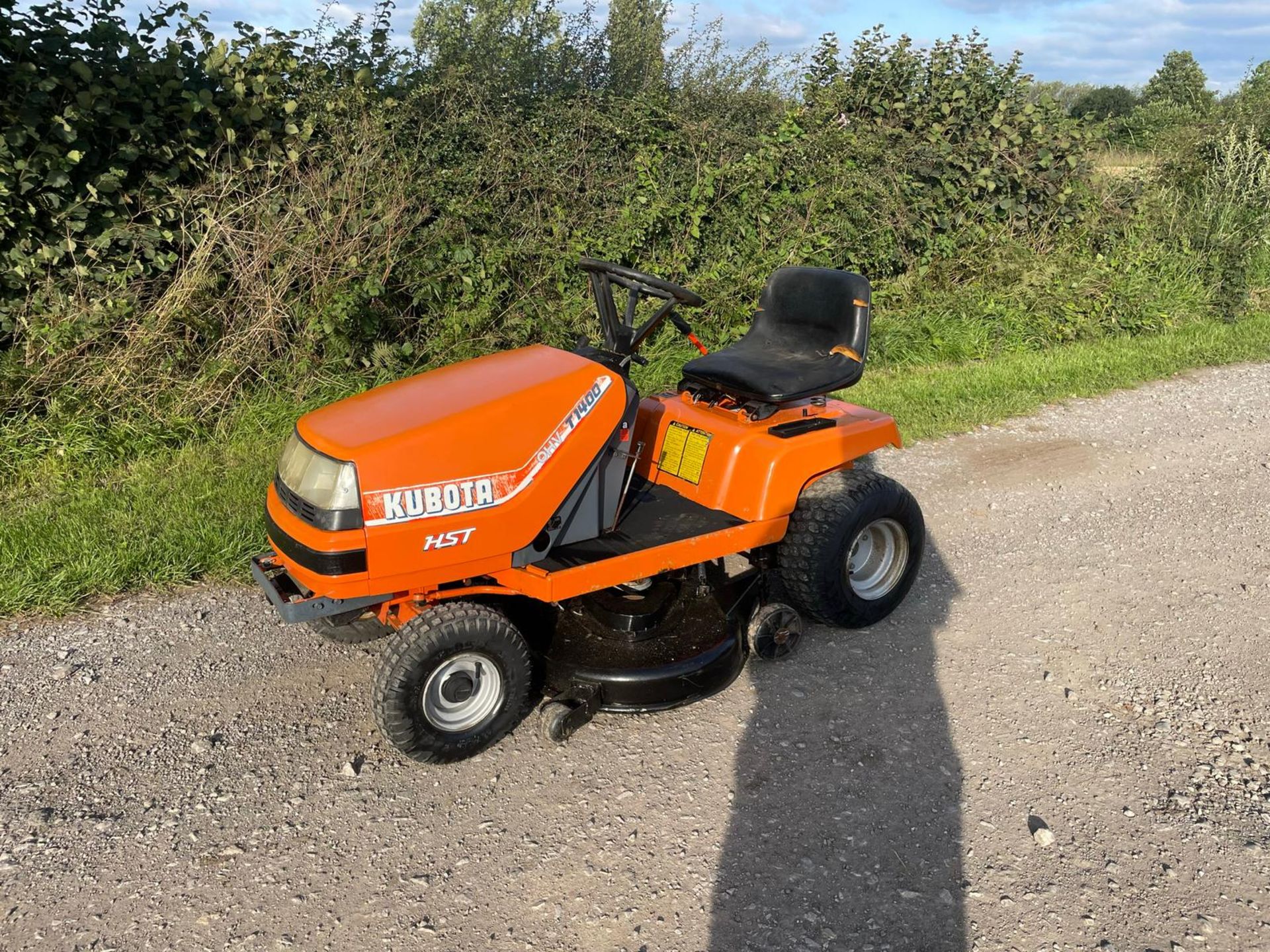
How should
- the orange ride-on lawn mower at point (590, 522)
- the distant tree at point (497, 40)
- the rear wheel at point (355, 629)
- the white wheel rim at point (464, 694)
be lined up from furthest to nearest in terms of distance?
the distant tree at point (497, 40)
the rear wheel at point (355, 629)
the white wheel rim at point (464, 694)
the orange ride-on lawn mower at point (590, 522)

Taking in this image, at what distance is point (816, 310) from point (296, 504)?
2.14 metres

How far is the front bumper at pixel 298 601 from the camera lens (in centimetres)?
276

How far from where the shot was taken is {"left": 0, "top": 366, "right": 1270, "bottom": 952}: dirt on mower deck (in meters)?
2.38

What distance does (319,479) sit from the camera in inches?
106

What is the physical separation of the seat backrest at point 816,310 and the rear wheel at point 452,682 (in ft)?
5.73

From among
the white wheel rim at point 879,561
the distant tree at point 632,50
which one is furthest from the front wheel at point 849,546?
the distant tree at point 632,50

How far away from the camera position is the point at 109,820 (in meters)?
2.66

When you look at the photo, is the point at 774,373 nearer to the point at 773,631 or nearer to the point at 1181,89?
the point at 773,631

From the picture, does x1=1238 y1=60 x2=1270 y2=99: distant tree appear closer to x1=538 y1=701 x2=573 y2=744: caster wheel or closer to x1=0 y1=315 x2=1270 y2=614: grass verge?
x1=0 y1=315 x2=1270 y2=614: grass verge

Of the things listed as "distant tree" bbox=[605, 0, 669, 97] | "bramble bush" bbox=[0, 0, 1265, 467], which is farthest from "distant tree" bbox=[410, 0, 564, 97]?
"distant tree" bbox=[605, 0, 669, 97]

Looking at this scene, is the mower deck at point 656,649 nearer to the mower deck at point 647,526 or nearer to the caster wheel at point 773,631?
the caster wheel at point 773,631

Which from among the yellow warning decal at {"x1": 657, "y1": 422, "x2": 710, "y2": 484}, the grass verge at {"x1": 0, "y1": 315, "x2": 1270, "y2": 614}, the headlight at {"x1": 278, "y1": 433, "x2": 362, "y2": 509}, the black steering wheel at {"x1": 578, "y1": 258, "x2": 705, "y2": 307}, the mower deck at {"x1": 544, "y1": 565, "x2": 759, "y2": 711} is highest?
the black steering wheel at {"x1": 578, "y1": 258, "x2": 705, "y2": 307}

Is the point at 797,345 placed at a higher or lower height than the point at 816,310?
lower

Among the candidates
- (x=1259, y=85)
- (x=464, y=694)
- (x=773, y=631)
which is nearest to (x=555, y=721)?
(x=464, y=694)
